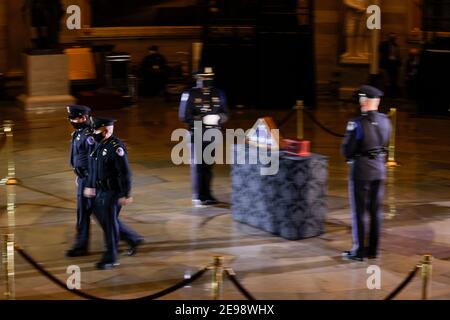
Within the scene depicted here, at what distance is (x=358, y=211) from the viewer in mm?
9359

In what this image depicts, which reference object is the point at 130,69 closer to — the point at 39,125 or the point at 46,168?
the point at 39,125

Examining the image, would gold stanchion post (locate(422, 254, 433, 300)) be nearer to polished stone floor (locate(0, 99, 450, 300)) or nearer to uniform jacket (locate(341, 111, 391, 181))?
polished stone floor (locate(0, 99, 450, 300))

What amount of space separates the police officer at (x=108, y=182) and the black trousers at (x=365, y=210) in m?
2.47

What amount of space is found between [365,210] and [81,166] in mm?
3183

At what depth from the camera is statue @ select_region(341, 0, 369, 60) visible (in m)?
21.5

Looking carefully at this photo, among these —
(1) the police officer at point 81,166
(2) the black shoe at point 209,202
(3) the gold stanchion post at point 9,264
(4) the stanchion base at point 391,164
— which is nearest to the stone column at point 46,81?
(4) the stanchion base at point 391,164

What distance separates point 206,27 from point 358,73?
14.0 ft

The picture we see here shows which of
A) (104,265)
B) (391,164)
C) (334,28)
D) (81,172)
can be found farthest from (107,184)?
(334,28)

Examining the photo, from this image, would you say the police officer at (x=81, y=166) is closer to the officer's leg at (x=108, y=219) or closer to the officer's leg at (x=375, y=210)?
the officer's leg at (x=108, y=219)

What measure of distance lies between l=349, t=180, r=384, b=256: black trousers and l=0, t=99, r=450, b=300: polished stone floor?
0.69 ft

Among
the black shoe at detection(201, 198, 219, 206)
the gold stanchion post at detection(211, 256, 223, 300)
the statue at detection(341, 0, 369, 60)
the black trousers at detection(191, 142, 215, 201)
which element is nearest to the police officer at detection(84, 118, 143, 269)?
the gold stanchion post at detection(211, 256, 223, 300)

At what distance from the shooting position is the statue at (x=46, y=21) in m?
20.1

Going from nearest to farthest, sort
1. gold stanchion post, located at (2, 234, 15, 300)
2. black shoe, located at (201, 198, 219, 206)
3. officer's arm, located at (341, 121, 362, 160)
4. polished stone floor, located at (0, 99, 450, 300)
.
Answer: gold stanchion post, located at (2, 234, 15, 300) < polished stone floor, located at (0, 99, 450, 300) < officer's arm, located at (341, 121, 362, 160) < black shoe, located at (201, 198, 219, 206)

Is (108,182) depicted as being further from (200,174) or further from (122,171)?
(200,174)
